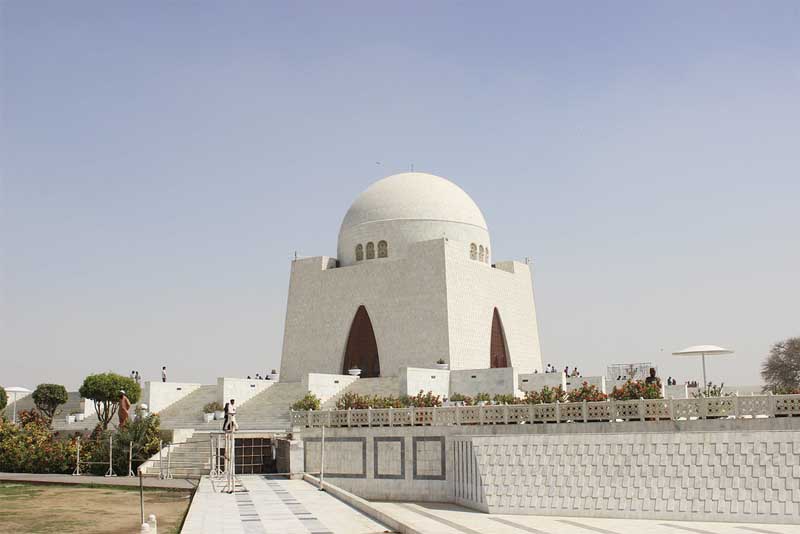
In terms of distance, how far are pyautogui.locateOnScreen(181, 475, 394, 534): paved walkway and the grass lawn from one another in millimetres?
428

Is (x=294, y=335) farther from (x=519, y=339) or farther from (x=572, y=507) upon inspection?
(x=572, y=507)

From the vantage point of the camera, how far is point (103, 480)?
20438mm

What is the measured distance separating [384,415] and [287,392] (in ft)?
32.3

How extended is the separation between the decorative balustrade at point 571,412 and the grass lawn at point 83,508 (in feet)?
18.3

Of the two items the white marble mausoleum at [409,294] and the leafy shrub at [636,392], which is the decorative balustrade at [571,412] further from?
the white marble mausoleum at [409,294]

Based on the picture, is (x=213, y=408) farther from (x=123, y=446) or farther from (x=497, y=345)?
(x=497, y=345)

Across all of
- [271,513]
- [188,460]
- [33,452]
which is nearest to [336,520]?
[271,513]

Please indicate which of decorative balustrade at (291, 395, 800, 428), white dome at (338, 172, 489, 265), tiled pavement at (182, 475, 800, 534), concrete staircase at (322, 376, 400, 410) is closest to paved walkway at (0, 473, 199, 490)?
tiled pavement at (182, 475, 800, 534)

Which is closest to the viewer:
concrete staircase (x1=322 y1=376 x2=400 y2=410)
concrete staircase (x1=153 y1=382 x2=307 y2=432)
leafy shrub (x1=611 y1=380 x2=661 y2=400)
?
leafy shrub (x1=611 y1=380 x2=661 y2=400)

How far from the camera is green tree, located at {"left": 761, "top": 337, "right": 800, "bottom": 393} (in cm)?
4078

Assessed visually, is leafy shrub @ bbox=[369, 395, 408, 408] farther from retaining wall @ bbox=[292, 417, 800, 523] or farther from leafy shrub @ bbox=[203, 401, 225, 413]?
leafy shrub @ bbox=[203, 401, 225, 413]

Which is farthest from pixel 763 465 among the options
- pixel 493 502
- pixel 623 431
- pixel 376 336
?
pixel 376 336

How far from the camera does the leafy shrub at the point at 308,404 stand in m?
27.8

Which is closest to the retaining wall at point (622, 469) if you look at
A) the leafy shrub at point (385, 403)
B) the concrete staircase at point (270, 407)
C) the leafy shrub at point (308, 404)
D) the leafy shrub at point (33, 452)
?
the leafy shrub at point (385, 403)
